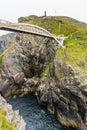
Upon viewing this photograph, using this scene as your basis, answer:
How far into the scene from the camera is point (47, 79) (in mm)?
96062

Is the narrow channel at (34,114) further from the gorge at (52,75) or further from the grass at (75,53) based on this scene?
the grass at (75,53)

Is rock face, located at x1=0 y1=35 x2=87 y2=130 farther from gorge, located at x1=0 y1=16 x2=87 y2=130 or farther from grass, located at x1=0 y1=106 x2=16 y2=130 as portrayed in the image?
grass, located at x1=0 y1=106 x2=16 y2=130

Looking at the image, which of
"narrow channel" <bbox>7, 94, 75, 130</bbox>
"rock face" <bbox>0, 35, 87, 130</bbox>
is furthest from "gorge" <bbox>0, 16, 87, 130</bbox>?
"narrow channel" <bbox>7, 94, 75, 130</bbox>

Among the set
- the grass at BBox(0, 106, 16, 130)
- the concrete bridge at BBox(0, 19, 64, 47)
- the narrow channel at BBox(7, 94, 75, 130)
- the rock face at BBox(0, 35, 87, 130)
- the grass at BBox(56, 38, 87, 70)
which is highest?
the concrete bridge at BBox(0, 19, 64, 47)

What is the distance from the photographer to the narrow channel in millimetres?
79500

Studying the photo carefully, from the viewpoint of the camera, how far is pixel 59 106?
276 feet

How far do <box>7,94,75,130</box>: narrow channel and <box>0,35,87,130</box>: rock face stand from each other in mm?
2625

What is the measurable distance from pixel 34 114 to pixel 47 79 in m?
14.9

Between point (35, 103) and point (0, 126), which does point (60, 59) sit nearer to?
point (35, 103)

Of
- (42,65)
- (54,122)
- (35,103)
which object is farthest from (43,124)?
(42,65)

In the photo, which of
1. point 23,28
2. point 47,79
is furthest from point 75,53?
point 23,28

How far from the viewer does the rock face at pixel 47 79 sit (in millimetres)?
77812

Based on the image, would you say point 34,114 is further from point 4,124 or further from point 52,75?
point 4,124

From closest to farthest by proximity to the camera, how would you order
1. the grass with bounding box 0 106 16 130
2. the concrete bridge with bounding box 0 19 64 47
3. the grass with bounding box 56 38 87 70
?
the grass with bounding box 0 106 16 130 < the concrete bridge with bounding box 0 19 64 47 < the grass with bounding box 56 38 87 70
